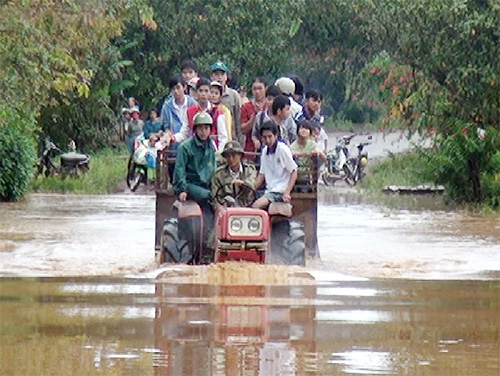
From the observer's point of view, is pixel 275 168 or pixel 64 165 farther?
pixel 64 165

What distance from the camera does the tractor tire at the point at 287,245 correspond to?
1769cm

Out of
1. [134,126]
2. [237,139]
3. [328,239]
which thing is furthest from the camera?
[134,126]

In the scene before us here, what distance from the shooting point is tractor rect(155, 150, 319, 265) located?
1655 centimetres

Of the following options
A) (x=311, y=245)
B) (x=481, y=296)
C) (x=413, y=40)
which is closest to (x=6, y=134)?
(x=413, y=40)

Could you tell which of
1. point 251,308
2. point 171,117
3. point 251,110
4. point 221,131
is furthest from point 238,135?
point 251,308

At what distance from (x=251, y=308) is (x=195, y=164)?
155 inches

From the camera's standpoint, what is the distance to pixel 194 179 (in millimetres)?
17781

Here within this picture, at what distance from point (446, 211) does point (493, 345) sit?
709 inches

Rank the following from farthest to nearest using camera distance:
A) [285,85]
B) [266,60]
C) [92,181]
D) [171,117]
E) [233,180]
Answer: [266,60]
[92,181]
[171,117]
[285,85]
[233,180]

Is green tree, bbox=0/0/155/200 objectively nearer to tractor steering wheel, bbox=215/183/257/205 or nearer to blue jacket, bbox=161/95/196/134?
blue jacket, bbox=161/95/196/134

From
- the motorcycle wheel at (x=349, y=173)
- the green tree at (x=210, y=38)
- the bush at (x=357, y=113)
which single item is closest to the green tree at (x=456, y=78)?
the motorcycle wheel at (x=349, y=173)

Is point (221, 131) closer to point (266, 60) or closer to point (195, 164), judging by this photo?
point (195, 164)

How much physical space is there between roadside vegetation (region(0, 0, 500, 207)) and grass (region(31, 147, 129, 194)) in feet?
1.28

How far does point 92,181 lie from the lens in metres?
37.6
